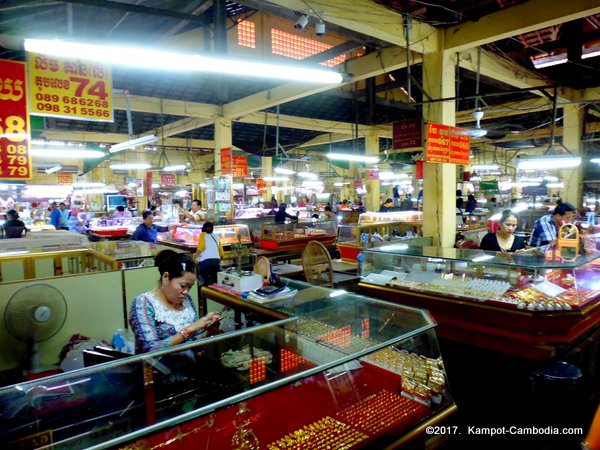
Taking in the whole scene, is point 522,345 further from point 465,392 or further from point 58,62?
point 58,62

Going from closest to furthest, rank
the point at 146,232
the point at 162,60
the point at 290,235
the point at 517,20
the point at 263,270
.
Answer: the point at 162,60 < the point at 263,270 < the point at 517,20 < the point at 146,232 < the point at 290,235

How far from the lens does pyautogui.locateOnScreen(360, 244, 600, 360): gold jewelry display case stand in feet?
13.5

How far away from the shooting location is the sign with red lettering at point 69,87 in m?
5.12

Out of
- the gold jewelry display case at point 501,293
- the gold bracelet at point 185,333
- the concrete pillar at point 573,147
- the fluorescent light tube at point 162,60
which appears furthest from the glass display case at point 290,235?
the concrete pillar at point 573,147

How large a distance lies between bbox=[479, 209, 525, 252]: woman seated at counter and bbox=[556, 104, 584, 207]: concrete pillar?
7684 millimetres

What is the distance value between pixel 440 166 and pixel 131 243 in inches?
235

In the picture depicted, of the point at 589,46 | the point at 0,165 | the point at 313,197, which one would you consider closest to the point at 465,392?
the point at 0,165

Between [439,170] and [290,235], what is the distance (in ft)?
15.1

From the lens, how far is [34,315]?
11.1ft

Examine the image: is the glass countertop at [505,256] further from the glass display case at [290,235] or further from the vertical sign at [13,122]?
the vertical sign at [13,122]

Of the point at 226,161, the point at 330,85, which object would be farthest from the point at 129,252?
the point at 226,161

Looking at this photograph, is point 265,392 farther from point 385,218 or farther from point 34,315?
point 385,218

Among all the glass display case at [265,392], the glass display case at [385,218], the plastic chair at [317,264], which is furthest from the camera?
the glass display case at [385,218]

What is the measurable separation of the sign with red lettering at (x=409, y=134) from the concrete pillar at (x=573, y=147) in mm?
5847
